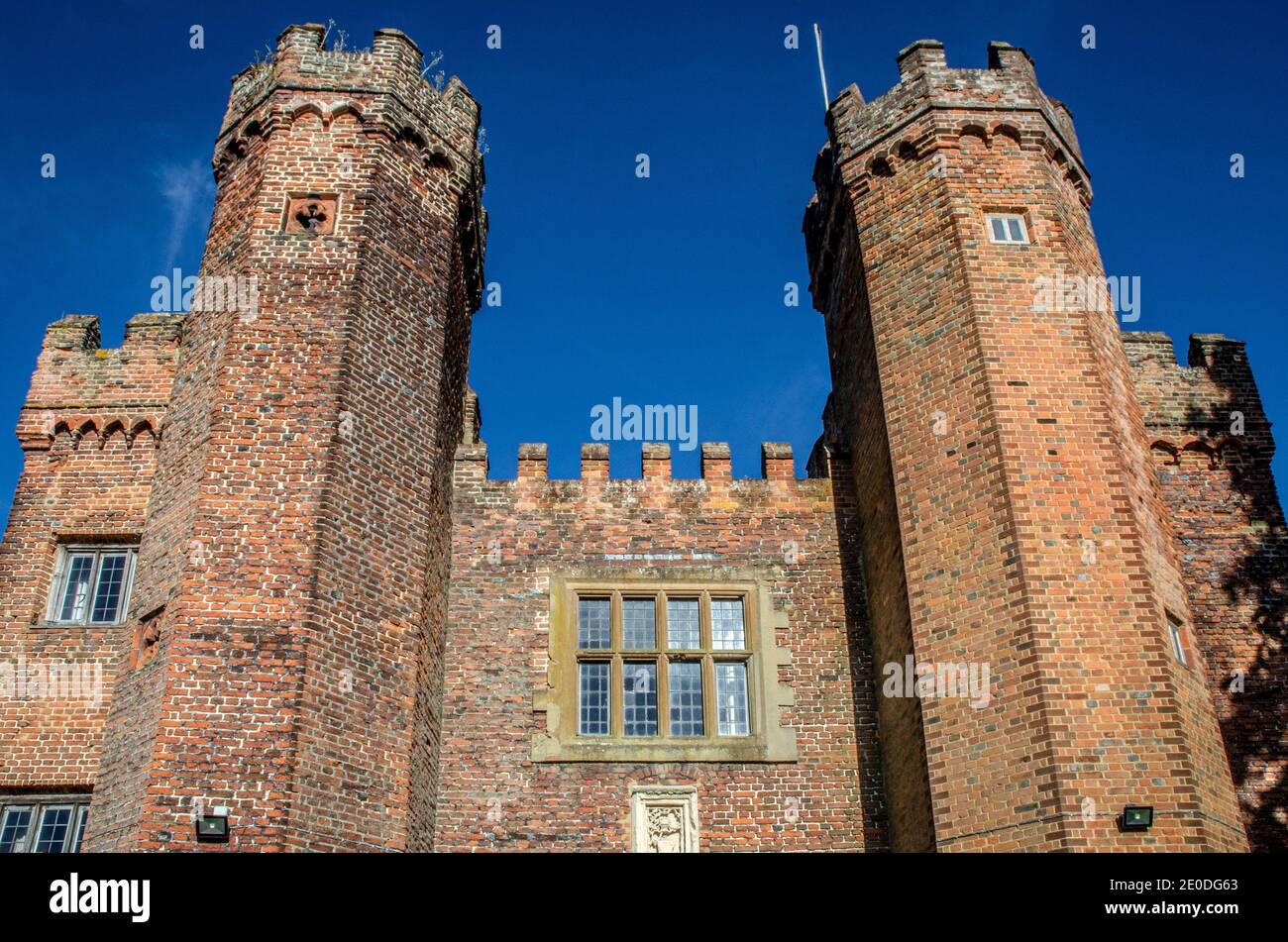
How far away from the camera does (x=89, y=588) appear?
44.4ft

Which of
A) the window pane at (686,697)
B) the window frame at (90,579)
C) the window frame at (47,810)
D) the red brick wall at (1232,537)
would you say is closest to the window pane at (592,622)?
the window pane at (686,697)

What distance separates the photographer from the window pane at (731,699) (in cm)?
1303

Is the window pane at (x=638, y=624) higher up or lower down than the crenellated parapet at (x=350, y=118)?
lower down

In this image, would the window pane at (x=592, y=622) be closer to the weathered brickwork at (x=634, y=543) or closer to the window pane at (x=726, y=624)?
the weathered brickwork at (x=634, y=543)

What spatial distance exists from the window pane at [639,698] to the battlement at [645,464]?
2.56 metres

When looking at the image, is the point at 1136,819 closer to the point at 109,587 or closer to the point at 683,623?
the point at 683,623

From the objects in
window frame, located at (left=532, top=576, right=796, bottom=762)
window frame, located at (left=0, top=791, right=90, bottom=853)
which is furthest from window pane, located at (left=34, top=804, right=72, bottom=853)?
window frame, located at (left=532, top=576, right=796, bottom=762)

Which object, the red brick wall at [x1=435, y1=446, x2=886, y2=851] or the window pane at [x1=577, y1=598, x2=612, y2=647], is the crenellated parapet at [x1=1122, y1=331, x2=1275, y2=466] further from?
the window pane at [x1=577, y1=598, x2=612, y2=647]

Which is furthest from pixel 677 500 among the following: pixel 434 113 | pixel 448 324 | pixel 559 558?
pixel 434 113

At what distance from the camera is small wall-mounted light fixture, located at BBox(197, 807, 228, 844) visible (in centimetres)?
973

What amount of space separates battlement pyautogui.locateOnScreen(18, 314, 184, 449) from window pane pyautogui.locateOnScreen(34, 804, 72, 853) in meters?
4.73

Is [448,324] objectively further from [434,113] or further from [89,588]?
[89,588]

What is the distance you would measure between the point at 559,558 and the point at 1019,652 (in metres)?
5.65

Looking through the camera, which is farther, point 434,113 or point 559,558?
point 434,113
